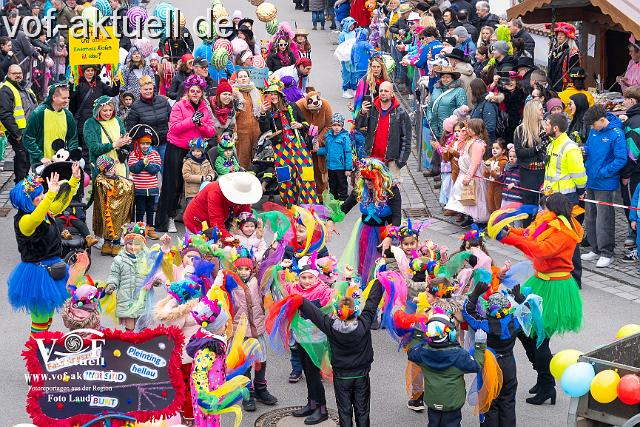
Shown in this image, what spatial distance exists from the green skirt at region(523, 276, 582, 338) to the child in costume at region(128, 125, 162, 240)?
19.8 ft

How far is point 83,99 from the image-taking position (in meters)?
17.4

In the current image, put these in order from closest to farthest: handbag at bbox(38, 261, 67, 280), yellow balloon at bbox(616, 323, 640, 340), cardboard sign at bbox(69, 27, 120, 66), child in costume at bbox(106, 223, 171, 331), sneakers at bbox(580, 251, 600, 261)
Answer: yellow balloon at bbox(616, 323, 640, 340)
child in costume at bbox(106, 223, 171, 331)
handbag at bbox(38, 261, 67, 280)
sneakers at bbox(580, 251, 600, 261)
cardboard sign at bbox(69, 27, 120, 66)

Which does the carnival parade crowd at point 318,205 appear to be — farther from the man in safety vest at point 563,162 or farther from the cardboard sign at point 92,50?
the cardboard sign at point 92,50

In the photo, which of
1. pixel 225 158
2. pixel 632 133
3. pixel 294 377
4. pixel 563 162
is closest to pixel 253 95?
pixel 225 158

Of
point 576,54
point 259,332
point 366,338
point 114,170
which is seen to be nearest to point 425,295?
point 366,338

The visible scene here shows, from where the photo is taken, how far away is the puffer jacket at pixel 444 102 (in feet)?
56.8

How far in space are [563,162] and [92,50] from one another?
24.9 ft

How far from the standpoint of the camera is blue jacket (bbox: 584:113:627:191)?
14.4m

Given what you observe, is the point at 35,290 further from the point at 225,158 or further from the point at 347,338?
A: the point at 225,158

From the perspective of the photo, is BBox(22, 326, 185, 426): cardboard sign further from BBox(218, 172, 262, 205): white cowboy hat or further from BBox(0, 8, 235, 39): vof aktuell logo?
BBox(0, 8, 235, 39): vof aktuell logo

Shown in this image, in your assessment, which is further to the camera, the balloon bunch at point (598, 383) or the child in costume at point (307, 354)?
the child in costume at point (307, 354)

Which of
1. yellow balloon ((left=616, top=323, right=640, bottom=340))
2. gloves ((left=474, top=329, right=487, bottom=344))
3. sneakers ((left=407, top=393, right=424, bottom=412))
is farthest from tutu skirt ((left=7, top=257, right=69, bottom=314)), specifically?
yellow balloon ((left=616, top=323, right=640, bottom=340))

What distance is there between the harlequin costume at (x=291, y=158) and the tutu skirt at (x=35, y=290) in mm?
4730

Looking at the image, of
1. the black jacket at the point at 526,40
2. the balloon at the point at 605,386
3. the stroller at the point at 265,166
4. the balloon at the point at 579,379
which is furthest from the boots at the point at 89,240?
the black jacket at the point at 526,40
